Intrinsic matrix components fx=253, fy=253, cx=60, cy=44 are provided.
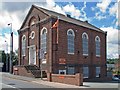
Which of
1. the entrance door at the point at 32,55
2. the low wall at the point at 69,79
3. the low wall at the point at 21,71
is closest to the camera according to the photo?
the low wall at the point at 69,79

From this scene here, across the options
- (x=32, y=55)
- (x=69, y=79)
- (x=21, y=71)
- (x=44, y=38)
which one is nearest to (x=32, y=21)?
(x=44, y=38)

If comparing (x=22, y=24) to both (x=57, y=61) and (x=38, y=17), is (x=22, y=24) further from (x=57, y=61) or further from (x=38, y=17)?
(x=57, y=61)

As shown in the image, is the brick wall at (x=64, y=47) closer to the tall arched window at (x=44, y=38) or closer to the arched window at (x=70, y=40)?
the arched window at (x=70, y=40)

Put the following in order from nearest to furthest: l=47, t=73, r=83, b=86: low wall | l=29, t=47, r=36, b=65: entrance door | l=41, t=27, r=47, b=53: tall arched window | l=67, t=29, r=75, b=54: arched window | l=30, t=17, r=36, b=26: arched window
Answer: l=47, t=73, r=83, b=86: low wall < l=41, t=27, r=47, b=53: tall arched window < l=67, t=29, r=75, b=54: arched window < l=29, t=47, r=36, b=65: entrance door < l=30, t=17, r=36, b=26: arched window

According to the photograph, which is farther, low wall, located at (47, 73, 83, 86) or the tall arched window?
the tall arched window

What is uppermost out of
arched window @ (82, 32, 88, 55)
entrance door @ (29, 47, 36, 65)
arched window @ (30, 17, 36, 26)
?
A: arched window @ (30, 17, 36, 26)

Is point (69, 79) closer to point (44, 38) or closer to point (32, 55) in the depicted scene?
point (44, 38)

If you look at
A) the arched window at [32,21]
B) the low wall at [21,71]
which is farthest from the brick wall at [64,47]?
the low wall at [21,71]

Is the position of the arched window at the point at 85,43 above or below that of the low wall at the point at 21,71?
above

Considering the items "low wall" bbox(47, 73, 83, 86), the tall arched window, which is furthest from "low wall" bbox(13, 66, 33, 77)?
"low wall" bbox(47, 73, 83, 86)

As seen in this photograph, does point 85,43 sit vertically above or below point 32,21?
below

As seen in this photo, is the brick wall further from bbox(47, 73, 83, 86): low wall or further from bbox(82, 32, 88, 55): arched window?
bbox(47, 73, 83, 86): low wall

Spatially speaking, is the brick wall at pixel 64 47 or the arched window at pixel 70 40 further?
the arched window at pixel 70 40

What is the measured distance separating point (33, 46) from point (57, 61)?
249 inches
